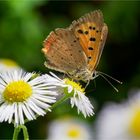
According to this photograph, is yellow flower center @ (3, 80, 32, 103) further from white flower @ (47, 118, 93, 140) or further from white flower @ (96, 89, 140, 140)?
white flower @ (47, 118, 93, 140)

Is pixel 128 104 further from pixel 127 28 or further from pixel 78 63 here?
pixel 127 28

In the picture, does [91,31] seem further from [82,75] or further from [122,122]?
[122,122]

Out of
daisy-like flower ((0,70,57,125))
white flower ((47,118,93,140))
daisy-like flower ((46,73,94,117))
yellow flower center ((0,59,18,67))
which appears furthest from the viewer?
yellow flower center ((0,59,18,67))

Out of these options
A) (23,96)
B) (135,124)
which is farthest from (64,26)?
(135,124)

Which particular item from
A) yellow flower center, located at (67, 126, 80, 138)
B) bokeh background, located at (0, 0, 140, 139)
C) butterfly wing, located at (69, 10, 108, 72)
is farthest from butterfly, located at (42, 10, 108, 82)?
bokeh background, located at (0, 0, 140, 139)

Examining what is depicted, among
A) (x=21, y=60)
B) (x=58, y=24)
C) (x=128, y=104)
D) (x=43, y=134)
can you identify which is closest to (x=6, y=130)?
(x=43, y=134)

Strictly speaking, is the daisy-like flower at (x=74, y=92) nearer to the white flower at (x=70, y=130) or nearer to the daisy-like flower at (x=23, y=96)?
the daisy-like flower at (x=23, y=96)
